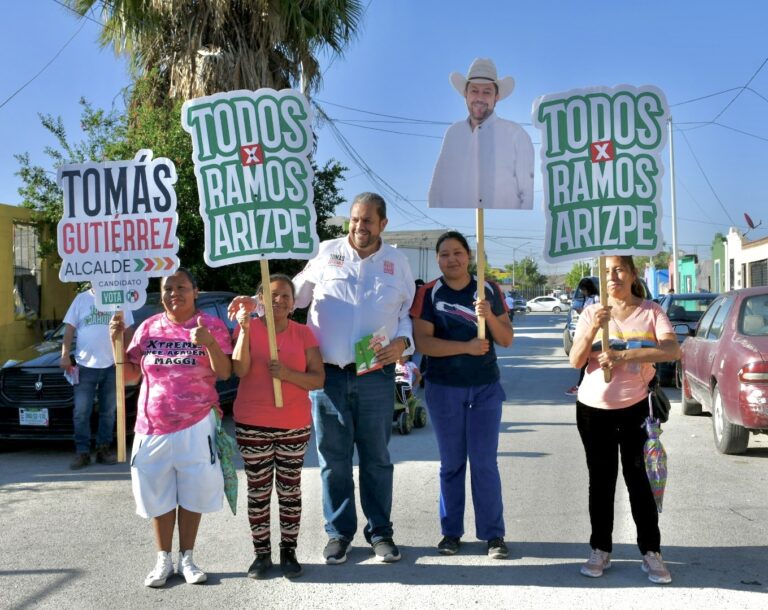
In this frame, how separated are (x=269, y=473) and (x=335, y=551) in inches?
25.0

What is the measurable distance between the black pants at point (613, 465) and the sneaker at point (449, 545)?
85 centimetres

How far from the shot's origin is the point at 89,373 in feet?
27.0

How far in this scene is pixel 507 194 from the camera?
528 cm

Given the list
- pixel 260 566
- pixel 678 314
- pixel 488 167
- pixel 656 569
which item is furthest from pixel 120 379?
pixel 678 314

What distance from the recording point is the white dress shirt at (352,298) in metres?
5.02

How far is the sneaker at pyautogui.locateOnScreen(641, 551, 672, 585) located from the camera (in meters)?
4.57

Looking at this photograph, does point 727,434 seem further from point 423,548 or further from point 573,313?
point 573,313

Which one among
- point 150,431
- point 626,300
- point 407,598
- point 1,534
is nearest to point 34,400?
point 1,534

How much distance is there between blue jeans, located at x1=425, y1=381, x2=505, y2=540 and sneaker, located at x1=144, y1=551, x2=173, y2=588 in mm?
1658

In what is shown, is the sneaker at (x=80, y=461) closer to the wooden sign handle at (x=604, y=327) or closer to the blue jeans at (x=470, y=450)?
the blue jeans at (x=470, y=450)

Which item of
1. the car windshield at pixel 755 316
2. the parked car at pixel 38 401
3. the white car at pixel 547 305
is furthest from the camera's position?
the white car at pixel 547 305

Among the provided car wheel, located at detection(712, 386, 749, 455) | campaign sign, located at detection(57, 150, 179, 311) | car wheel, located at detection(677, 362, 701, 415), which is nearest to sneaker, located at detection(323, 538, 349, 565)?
campaign sign, located at detection(57, 150, 179, 311)

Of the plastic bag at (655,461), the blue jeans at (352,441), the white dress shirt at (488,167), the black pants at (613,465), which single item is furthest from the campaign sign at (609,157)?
the blue jeans at (352,441)

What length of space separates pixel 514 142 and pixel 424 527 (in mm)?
2660
